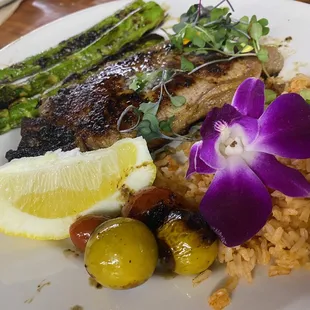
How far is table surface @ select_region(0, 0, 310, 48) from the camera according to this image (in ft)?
14.0

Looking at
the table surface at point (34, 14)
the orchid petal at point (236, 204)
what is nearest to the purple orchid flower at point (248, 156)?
the orchid petal at point (236, 204)

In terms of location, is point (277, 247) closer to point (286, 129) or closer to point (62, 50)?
point (286, 129)

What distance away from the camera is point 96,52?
358 cm

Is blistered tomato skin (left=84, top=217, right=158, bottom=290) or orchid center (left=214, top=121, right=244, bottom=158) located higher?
orchid center (left=214, top=121, right=244, bottom=158)

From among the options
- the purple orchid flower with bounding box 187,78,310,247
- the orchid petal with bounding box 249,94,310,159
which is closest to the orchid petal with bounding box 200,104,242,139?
the purple orchid flower with bounding box 187,78,310,247

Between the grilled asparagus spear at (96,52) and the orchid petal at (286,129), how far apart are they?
174 centimetres

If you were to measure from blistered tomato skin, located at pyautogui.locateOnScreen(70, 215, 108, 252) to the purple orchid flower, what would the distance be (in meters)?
0.51

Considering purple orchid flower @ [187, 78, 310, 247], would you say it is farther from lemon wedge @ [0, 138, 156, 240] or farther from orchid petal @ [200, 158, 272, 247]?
lemon wedge @ [0, 138, 156, 240]

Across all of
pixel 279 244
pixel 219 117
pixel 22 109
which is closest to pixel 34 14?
pixel 22 109

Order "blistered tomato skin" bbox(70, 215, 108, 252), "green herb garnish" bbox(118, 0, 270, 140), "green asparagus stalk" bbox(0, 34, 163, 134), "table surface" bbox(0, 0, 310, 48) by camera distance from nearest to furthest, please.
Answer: "blistered tomato skin" bbox(70, 215, 108, 252), "green herb garnish" bbox(118, 0, 270, 140), "green asparagus stalk" bbox(0, 34, 163, 134), "table surface" bbox(0, 0, 310, 48)

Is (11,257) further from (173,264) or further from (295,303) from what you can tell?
(295,303)

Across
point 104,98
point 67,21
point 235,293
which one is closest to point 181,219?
point 235,293

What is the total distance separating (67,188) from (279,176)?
100 cm

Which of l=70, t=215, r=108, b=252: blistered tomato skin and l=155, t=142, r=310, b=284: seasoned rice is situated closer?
l=155, t=142, r=310, b=284: seasoned rice
